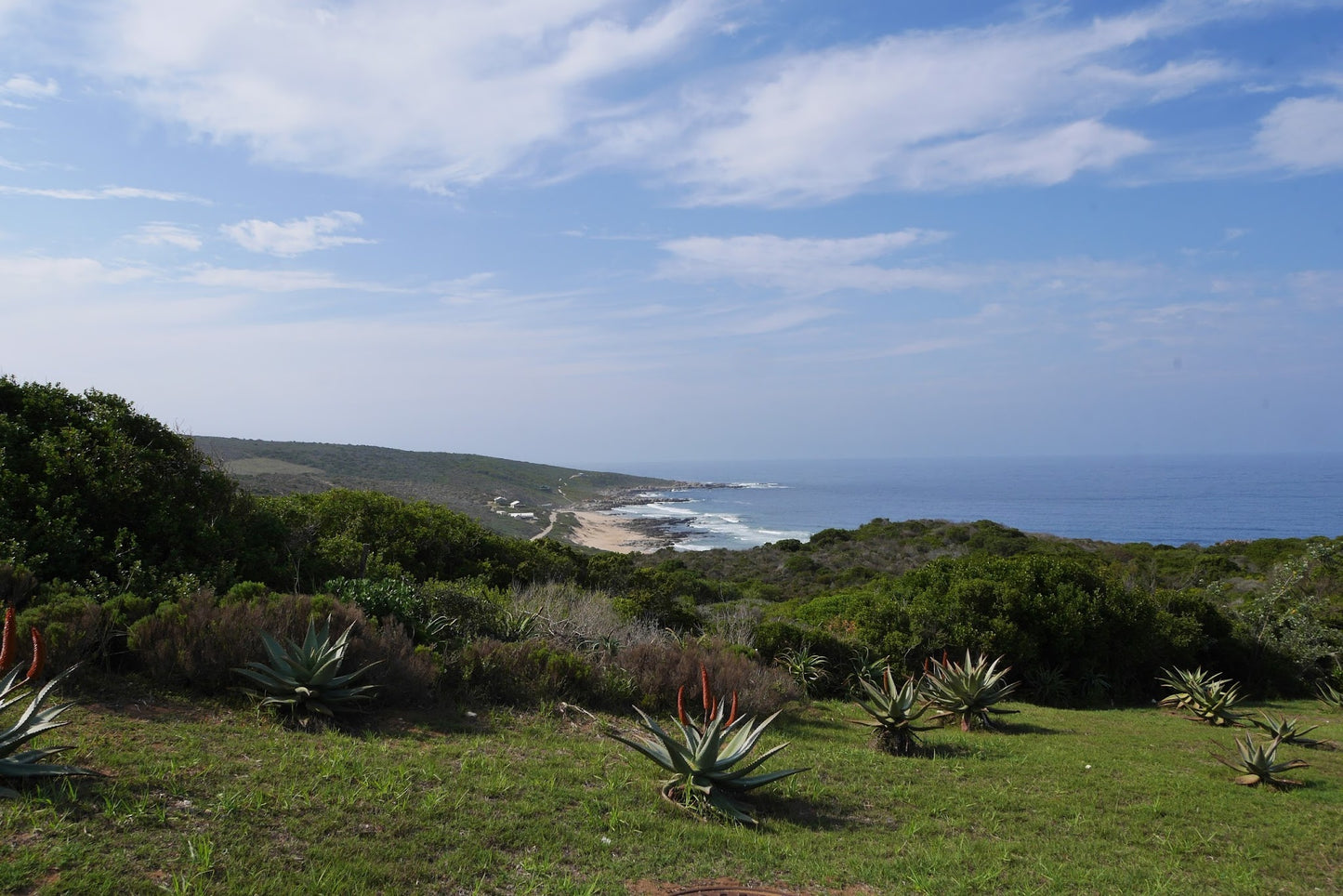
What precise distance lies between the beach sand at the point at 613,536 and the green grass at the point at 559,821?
44.4 meters

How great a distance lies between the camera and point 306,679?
684 cm

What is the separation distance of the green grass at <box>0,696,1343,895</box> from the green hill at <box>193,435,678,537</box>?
35.5m

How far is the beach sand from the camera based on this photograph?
5903 cm

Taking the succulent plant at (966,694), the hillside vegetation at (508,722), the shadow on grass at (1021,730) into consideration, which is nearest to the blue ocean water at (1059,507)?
the hillside vegetation at (508,722)

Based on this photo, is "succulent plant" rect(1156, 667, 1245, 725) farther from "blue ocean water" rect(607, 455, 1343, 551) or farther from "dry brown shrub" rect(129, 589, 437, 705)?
"blue ocean water" rect(607, 455, 1343, 551)

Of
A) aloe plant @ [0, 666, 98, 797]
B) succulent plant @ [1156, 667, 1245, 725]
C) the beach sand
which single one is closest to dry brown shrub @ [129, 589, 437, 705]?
aloe plant @ [0, 666, 98, 797]

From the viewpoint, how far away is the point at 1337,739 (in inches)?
429

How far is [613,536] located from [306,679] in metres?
61.3

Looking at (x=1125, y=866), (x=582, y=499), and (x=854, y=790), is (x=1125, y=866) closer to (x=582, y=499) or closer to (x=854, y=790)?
(x=854, y=790)

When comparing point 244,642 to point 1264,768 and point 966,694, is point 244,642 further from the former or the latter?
point 1264,768

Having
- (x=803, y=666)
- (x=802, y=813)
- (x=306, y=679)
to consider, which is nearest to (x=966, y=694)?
(x=803, y=666)

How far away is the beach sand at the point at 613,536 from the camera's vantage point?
59031 mm

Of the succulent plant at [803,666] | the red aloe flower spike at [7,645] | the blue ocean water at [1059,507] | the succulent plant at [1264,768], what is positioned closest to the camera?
the red aloe flower spike at [7,645]

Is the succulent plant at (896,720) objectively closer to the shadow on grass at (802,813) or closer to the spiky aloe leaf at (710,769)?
the shadow on grass at (802,813)
